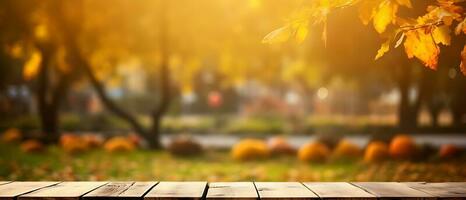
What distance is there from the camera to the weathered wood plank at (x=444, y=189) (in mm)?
3525

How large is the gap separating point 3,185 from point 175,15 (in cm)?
1514

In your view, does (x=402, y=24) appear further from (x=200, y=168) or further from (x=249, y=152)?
(x=249, y=152)

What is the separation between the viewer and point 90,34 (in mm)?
19016

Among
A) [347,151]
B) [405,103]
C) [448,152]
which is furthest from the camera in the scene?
[405,103]

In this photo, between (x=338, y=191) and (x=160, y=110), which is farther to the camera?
(x=160, y=110)

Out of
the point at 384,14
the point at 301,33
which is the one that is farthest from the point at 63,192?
the point at 384,14

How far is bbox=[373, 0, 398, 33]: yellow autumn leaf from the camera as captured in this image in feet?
11.9

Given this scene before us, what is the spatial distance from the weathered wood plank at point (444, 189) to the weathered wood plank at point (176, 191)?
4.81ft

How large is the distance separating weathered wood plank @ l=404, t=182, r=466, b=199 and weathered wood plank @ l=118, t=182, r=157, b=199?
1.81 m

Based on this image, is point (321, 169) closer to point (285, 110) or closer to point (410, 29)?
point (410, 29)

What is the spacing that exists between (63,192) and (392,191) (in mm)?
2084

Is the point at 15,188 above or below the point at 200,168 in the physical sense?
below

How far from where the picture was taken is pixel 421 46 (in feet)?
11.9

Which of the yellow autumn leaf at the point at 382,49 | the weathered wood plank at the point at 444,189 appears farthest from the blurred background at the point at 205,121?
the weathered wood plank at the point at 444,189
